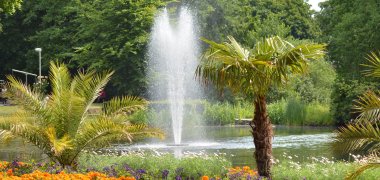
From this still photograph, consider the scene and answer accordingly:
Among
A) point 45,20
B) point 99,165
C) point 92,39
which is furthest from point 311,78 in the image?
point 99,165

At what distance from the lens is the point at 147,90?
45.3 meters

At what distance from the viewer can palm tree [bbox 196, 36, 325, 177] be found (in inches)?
435

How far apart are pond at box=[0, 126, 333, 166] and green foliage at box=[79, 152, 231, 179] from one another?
428 cm

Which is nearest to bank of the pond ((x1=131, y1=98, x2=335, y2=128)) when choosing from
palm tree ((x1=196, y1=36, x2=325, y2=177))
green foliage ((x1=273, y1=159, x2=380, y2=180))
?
green foliage ((x1=273, y1=159, x2=380, y2=180))

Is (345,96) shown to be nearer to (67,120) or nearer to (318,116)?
(318,116)

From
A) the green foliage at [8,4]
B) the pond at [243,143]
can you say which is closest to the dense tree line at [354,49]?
the pond at [243,143]

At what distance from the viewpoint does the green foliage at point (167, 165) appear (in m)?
12.3

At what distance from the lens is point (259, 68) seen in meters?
11.1

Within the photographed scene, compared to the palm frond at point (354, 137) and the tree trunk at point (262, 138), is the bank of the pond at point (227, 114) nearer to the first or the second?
the tree trunk at point (262, 138)

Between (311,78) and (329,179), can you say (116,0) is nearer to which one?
(311,78)

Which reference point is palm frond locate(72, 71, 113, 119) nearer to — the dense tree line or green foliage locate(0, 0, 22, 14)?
green foliage locate(0, 0, 22, 14)

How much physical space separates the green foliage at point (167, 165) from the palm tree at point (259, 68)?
1015 mm

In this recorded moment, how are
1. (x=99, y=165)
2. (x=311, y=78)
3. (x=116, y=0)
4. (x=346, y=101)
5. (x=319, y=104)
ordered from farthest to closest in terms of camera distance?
(x=116, y=0) → (x=311, y=78) → (x=319, y=104) → (x=346, y=101) → (x=99, y=165)

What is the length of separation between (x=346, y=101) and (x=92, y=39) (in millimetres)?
21187
